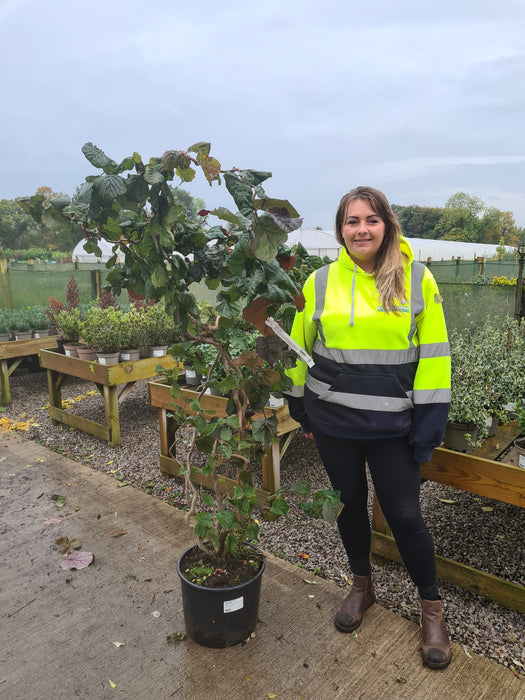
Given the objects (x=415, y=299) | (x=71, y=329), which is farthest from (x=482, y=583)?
(x=71, y=329)

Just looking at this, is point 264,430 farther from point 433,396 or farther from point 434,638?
point 434,638

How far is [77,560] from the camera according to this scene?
8.66 ft

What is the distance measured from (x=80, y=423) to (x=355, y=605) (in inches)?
123

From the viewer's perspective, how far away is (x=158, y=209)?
1.58m

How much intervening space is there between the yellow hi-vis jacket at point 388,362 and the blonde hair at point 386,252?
3 centimetres

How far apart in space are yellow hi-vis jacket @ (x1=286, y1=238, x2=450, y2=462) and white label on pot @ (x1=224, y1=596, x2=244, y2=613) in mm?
734

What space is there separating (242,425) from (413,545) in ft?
2.51

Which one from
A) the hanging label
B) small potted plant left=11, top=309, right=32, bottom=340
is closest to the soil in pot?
the hanging label

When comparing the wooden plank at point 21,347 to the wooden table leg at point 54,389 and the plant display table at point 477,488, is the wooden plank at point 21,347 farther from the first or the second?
the plant display table at point 477,488

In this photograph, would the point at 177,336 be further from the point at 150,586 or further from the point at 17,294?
the point at 17,294

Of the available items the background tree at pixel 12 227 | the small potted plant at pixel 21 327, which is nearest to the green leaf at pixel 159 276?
the small potted plant at pixel 21 327

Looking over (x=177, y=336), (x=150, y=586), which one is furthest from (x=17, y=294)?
(x=150, y=586)

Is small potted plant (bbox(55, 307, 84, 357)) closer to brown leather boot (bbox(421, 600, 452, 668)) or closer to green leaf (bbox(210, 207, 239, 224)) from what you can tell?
green leaf (bbox(210, 207, 239, 224))

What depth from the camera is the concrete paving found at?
183 cm
